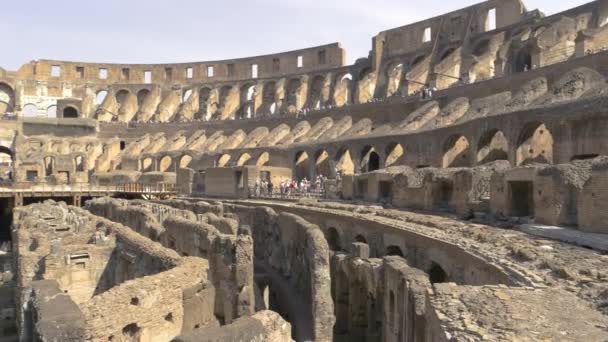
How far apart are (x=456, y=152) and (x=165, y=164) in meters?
25.3

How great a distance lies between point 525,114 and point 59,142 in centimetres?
3905

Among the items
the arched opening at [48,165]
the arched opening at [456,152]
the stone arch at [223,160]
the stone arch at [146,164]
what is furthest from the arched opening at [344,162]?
the arched opening at [48,165]

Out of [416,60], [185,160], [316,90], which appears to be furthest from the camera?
[316,90]

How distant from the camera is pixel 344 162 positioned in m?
30.0

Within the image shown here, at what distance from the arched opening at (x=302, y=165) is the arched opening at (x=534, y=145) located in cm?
1568

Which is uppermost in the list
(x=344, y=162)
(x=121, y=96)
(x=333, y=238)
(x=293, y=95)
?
(x=121, y=96)

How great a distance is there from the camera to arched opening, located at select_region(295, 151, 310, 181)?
32250 millimetres

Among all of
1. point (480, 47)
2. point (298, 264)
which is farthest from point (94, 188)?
point (480, 47)

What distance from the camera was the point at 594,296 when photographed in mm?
6047

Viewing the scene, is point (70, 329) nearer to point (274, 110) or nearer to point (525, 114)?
point (525, 114)

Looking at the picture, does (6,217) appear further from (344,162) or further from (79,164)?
(344,162)

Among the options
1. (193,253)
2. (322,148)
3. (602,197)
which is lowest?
(193,253)

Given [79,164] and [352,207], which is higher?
[79,164]

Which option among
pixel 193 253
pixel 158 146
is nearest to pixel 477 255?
pixel 193 253
